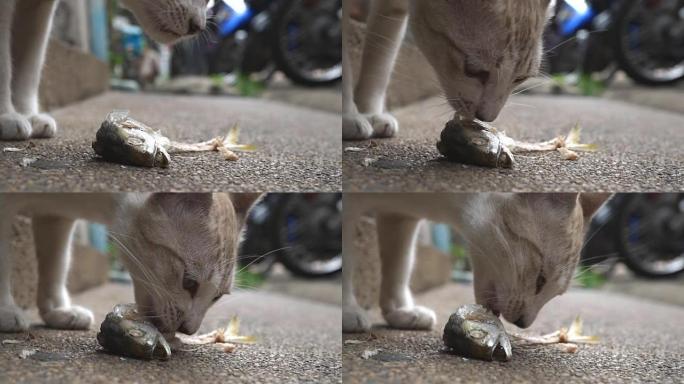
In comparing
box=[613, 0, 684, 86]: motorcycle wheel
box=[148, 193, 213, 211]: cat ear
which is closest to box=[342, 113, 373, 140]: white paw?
box=[148, 193, 213, 211]: cat ear

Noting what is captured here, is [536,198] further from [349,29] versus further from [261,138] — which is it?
[261,138]

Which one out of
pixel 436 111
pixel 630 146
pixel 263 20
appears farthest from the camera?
pixel 263 20

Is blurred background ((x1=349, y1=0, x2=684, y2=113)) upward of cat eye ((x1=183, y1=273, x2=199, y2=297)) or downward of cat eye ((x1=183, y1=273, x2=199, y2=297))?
upward

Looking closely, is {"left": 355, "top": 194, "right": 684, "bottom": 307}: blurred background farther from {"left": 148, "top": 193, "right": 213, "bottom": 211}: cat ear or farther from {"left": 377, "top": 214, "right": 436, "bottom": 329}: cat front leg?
{"left": 148, "top": 193, "right": 213, "bottom": 211}: cat ear

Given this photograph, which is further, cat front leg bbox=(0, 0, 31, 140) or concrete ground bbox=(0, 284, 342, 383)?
cat front leg bbox=(0, 0, 31, 140)

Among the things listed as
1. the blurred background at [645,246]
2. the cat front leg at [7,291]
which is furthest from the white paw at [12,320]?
the blurred background at [645,246]

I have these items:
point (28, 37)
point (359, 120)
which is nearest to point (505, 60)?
point (359, 120)
